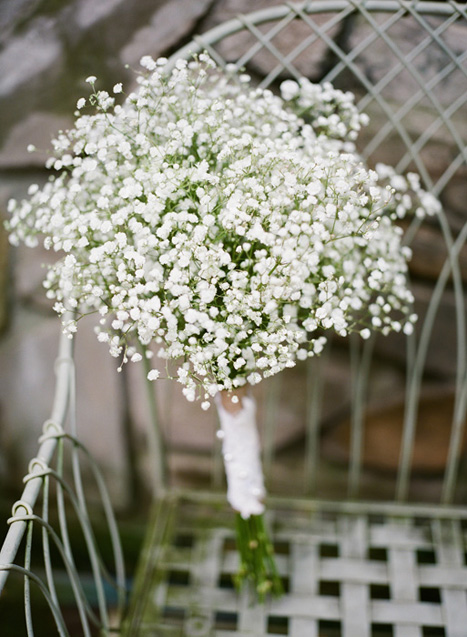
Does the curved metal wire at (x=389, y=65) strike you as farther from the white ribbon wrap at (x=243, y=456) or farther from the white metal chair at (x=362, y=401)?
the white ribbon wrap at (x=243, y=456)

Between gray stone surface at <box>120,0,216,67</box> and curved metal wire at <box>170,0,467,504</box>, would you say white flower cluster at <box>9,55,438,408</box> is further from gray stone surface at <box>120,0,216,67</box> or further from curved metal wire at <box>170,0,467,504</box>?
gray stone surface at <box>120,0,216,67</box>

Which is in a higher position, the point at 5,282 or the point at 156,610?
the point at 5,282

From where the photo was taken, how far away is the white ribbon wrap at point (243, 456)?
101 cm

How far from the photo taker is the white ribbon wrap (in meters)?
1.01

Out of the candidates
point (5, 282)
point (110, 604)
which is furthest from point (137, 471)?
point (5, 282)

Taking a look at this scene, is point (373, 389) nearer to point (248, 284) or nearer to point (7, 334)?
point (248, 284)

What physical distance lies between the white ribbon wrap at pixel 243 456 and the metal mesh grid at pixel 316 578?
25 cm

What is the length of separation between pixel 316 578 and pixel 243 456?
386 millimetres

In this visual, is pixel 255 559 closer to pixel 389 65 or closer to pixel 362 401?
pixel 362 401

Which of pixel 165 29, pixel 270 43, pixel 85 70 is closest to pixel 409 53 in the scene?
pixel 270 43

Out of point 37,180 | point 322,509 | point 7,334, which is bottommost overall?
point 322,509

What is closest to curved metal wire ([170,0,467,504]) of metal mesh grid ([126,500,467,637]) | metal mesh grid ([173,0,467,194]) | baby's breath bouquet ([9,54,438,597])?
metal mesh grid ([173,0,467,194])

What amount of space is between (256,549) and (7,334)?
836 mm

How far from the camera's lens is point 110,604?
5.37 feet
